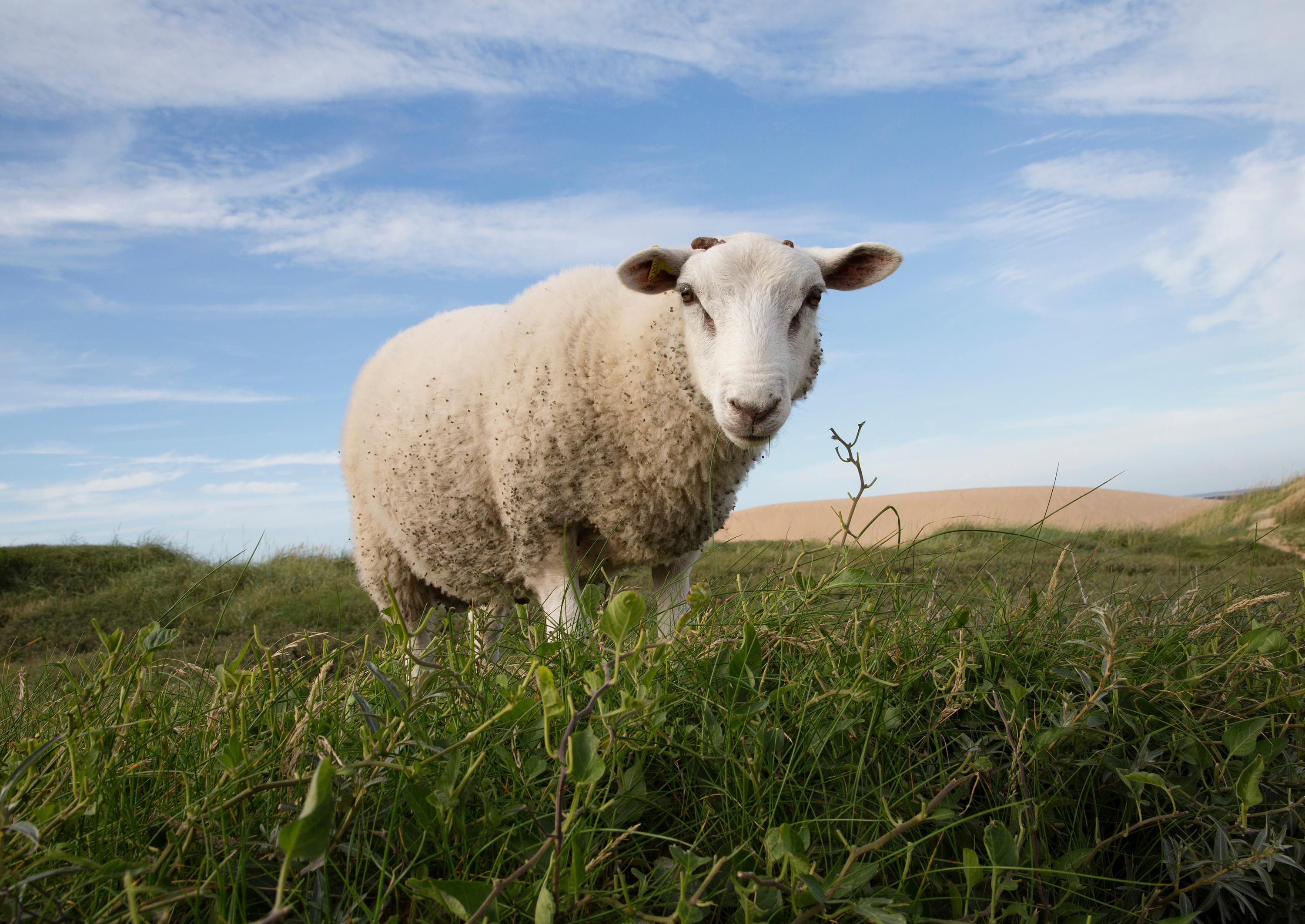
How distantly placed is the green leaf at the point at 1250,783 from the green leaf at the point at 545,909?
4.41ft

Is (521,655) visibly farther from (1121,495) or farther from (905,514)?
(1121,495)

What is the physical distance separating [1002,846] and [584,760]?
0.81 meters

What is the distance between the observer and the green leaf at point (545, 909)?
47.2 inches

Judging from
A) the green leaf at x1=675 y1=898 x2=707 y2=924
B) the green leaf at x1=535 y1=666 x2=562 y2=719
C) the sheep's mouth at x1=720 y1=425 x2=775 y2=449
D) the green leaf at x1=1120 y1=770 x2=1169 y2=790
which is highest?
the sheep's mouth at x1=720 y1=425 x2=775 y2=449

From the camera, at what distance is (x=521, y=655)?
2.24m

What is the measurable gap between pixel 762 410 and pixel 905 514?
35.0 feet

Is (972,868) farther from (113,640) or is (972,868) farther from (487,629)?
(113,640)

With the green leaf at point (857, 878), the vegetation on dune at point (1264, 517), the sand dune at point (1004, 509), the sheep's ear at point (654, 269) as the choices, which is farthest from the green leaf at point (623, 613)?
the vegetation on dune at point (1264, 517)

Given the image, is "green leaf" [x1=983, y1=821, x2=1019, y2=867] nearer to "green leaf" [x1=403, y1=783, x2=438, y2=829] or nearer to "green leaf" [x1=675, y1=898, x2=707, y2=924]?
"green leaf" [x1=675, y1=898, x2=707, y2=924]

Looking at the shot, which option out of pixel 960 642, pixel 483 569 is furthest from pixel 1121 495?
pixel 960 642

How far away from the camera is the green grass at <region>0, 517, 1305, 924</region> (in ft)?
4.40

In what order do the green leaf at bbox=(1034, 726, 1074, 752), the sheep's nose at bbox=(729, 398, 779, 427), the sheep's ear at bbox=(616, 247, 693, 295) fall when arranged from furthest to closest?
the sheep's ear at bbox=(616, 247, 693, 295) → the sheep's nose at bbox=(729, 398, 779, 427) → the green leaf at bbox=(1034, 726, 1074, 752)

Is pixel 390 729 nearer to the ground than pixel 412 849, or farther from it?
farther from it

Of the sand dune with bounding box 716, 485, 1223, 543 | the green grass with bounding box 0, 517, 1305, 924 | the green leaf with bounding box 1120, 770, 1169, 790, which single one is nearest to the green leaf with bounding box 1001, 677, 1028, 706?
the green grass with bounding box 0, 517, 1305, 924
